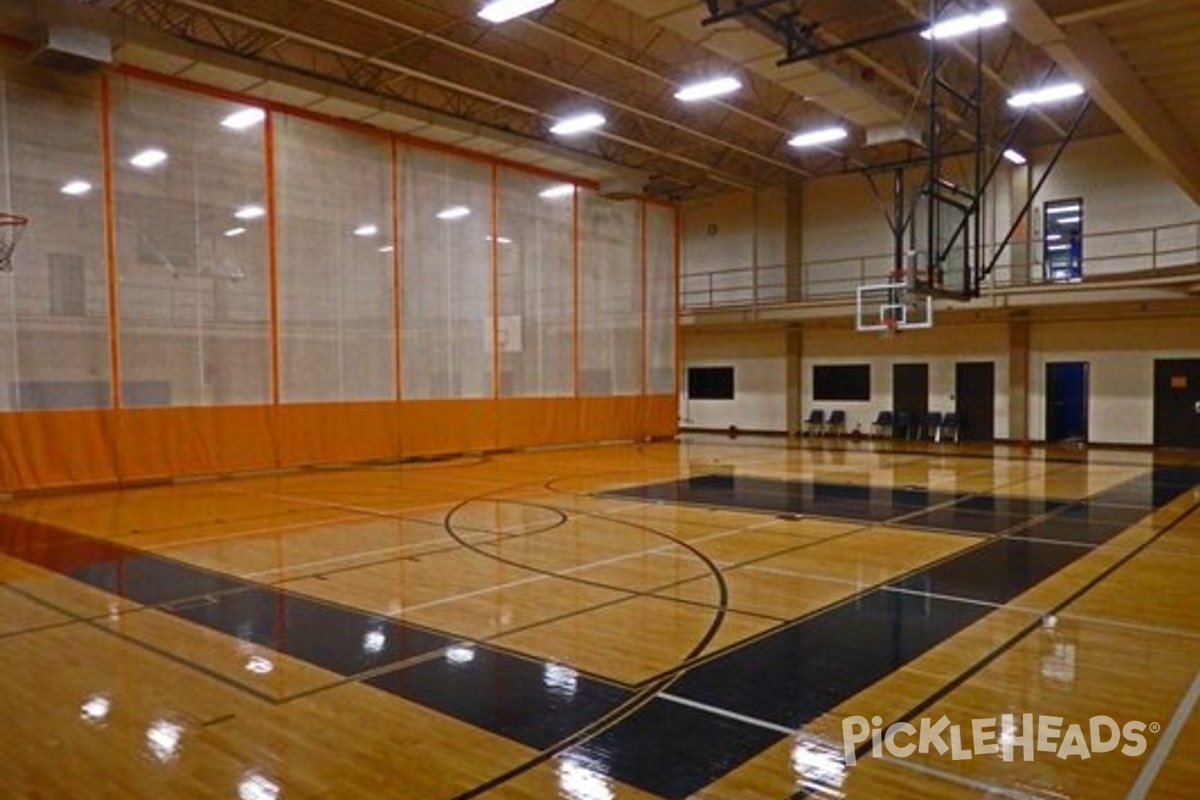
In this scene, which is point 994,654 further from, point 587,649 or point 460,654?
point 460,654

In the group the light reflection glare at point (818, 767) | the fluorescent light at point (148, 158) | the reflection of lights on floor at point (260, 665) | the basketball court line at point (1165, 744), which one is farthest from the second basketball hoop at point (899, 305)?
the fluorescent light at point (148, 158)

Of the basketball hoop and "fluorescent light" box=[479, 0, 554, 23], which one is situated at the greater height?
"fluorescent light" box=[479, 0, 554, 23]

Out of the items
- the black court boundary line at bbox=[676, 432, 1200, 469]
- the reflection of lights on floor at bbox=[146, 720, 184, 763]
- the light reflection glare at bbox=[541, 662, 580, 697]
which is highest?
the reflection of lights on floor at bbox=[146, 720, 184, 763]

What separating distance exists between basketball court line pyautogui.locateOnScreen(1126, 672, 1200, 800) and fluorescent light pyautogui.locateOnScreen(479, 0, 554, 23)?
375 inches

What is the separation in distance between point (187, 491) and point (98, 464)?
1.43m

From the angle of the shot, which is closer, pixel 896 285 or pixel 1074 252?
pixel 896 285

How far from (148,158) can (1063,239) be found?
64.8 feet

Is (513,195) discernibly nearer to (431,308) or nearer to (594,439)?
(431,308)

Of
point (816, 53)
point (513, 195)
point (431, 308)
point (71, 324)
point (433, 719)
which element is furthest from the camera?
point (513, 195)

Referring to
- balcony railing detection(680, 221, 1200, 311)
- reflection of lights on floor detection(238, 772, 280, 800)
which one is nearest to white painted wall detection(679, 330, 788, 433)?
balcony railing detection(680, 221, 1200, 311)

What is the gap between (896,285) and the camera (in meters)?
12.9

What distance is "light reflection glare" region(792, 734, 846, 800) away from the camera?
→ 3.37 m

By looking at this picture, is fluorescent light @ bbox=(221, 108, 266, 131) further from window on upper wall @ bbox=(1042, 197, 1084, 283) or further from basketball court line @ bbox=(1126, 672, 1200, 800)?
window on upper wall @ bbox=(1042, 197, 1084, 283)

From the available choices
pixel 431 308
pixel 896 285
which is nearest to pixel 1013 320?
pixel 896 285
